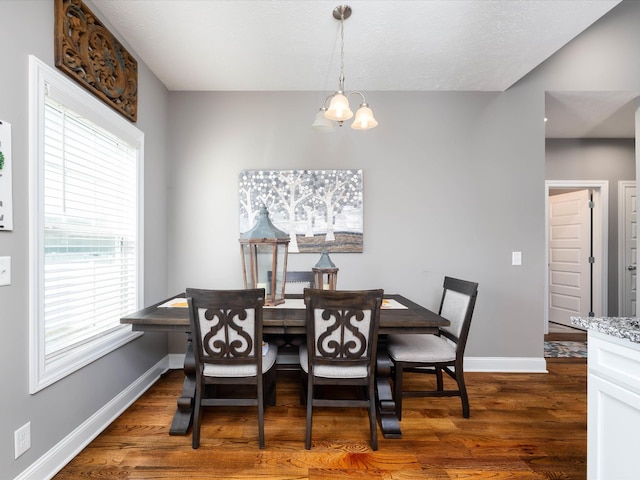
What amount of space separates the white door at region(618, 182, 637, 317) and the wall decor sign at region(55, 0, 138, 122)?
5734 millimetres

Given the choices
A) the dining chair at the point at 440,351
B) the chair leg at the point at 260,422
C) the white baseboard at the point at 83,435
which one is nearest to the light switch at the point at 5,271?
the white baseboard at the point at 83,435

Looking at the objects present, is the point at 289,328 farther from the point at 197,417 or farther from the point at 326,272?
the point at 197,417

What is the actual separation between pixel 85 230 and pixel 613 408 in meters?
2.73

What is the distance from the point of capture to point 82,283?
1838 mm

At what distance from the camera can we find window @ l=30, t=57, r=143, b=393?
1.49 m

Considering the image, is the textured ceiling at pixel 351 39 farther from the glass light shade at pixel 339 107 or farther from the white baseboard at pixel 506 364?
the white baseboard at pixel 506 364

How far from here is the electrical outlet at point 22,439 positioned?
137 cm

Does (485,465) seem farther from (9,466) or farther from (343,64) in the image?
(343,64)

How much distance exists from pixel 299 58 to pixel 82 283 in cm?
221

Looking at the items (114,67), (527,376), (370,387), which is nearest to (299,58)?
(114,67)

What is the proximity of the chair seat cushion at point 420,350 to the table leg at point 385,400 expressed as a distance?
10cm

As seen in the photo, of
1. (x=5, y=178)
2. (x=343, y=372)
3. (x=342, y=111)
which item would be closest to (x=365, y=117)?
(x=342, y=111)

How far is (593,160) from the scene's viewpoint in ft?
13.1

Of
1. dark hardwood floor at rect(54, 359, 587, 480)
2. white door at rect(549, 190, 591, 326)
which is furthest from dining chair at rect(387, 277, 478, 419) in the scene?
white door at rect(549, 190, 591, 326)
